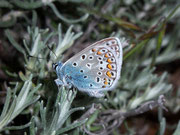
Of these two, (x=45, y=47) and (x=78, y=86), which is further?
(x=45, y=47)

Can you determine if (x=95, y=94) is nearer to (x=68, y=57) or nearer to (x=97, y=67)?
(x=97, y=67)

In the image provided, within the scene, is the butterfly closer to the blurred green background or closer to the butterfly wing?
the butterfly wing

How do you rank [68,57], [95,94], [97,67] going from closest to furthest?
[95,94] < [97,67] < [68,57]

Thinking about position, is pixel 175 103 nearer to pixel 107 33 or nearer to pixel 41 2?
pixel 107 33

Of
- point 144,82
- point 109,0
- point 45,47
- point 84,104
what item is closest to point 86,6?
point 109,0

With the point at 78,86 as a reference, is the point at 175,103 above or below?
below

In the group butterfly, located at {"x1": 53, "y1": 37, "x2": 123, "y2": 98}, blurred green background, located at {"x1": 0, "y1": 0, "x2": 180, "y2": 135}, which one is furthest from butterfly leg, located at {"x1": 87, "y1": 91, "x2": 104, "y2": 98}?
blurred green background, located at {"x1": 0, "y1": 0, "x2": 180, "y2": 135}

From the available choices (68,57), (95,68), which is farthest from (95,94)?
(68,57)
